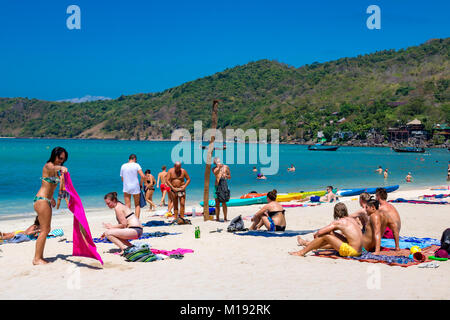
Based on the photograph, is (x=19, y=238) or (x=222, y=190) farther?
(x=222, y=190)

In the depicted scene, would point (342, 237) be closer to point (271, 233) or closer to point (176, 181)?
point (271, 233)

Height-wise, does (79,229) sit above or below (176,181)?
below

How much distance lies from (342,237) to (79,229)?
167 inches

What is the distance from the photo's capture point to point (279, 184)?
99.5 feet

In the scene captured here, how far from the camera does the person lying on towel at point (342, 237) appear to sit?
712cm

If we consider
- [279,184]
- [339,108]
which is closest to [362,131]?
[339,108]

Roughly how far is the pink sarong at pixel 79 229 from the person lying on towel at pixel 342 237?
11.2 ft

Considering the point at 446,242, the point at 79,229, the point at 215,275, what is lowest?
the point at 215,275

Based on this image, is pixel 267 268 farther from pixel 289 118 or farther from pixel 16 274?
pixel 289 118

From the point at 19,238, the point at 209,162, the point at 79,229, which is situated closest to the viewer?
the point at 79,229

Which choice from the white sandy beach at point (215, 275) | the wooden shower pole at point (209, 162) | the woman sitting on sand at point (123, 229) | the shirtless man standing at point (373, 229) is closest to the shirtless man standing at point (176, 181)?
the wooden shower pole at point (209, 162)

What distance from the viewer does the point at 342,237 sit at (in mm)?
7344

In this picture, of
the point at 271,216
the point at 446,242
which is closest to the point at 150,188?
the point at 271,216

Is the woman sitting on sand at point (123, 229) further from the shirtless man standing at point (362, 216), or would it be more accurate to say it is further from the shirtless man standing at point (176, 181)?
the shirtless man standing at point (362, 216)
